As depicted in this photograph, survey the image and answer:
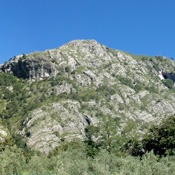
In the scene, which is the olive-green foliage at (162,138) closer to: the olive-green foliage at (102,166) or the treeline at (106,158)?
the treeline at (106,158)

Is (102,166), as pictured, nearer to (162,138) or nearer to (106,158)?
(106,158)

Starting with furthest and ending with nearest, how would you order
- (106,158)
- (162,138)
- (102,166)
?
(162,138)
(106,158)
(102,166)

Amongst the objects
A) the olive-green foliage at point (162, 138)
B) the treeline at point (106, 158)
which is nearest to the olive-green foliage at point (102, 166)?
the treeline at point (106, 158)

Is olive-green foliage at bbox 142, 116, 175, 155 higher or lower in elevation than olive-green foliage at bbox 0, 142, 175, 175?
higher

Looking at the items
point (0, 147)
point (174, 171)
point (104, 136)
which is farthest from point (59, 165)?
point (0, 147)

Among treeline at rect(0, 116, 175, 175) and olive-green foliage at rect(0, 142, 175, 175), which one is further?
treeline at rect(0, 116, 175, 175)

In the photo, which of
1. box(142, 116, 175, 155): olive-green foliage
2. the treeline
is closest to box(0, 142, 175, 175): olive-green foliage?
the treeline

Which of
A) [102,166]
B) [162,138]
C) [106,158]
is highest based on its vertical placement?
[162,138]

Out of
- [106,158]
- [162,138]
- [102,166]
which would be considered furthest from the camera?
[162,138]

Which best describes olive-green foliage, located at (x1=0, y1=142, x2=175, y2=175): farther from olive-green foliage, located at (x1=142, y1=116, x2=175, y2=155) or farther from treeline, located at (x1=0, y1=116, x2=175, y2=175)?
olive-green foliage, located at (x1=142, y1=116, x2=175, y2=155)

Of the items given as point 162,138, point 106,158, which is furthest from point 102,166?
point 162,138

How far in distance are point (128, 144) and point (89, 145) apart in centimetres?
2876

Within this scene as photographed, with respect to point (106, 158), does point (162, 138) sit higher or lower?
higher

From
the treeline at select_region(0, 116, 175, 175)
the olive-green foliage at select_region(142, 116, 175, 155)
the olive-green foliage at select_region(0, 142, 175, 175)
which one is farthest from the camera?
the olive-green foliage at select_region(142, 116, 175, 155)
